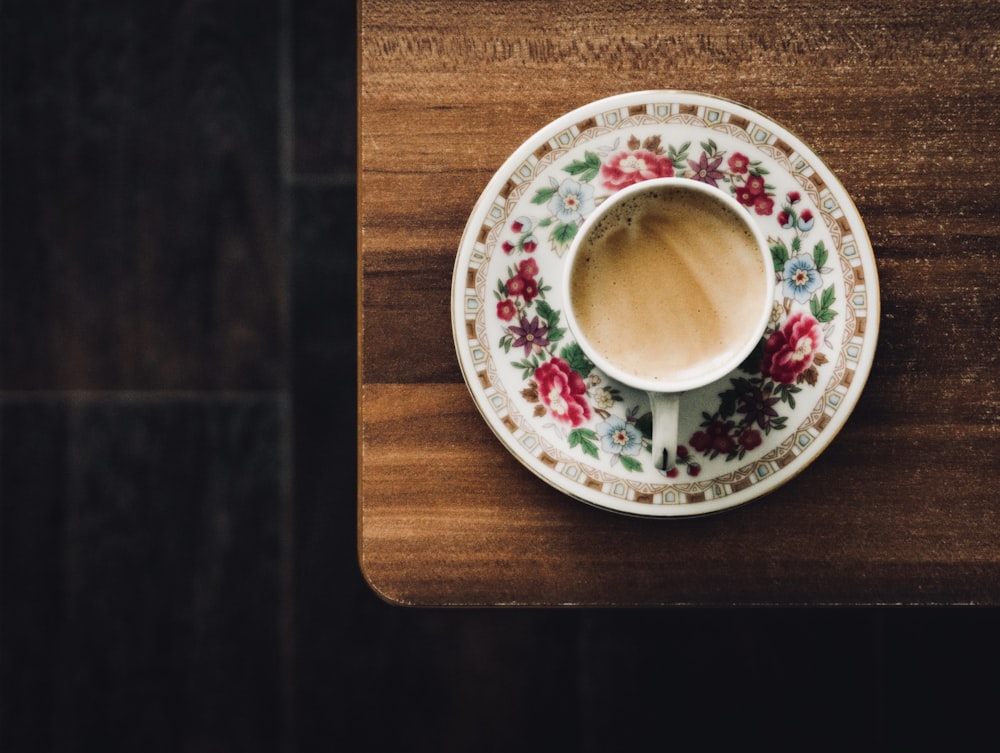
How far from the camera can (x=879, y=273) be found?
57 centimetres

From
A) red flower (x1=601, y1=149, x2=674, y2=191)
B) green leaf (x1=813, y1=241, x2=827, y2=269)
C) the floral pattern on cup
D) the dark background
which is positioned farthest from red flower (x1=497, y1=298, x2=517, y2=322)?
the dark background

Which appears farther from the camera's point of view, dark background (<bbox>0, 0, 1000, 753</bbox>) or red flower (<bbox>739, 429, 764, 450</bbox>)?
dark background (<bbox>0, 0, 1000, 753</bbox>)

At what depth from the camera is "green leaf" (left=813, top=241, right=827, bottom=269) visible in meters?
0.54

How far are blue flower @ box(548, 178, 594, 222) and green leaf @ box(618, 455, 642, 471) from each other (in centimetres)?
16

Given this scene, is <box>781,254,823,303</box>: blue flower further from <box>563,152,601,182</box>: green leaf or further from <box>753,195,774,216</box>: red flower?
<box>563,152,601,182</box>: green leaf

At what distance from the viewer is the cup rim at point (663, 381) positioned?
49 cm

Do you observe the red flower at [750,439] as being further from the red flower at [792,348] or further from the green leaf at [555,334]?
the green leaf at [555,334]

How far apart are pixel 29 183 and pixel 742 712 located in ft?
3.41

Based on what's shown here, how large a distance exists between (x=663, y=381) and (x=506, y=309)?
114 mm

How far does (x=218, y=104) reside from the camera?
945mm

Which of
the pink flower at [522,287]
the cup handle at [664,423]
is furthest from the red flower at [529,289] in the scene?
the cup handle at [664,423]

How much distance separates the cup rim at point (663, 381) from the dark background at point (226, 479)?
0.49 m

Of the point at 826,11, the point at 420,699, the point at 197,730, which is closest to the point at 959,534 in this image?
the point at 826,11

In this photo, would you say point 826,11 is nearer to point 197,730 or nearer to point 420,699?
point 420,699
